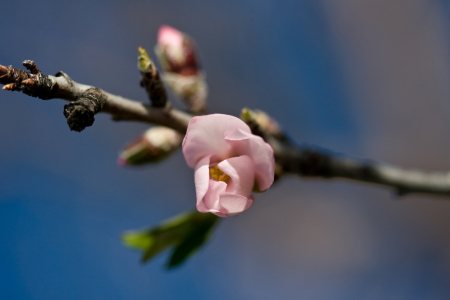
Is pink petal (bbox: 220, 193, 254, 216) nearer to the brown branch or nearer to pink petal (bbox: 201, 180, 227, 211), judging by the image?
pink petal (bbox: 201, 180, 227, 211)

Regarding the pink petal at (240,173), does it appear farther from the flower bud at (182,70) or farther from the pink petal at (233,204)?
the flower bud at (182,70)

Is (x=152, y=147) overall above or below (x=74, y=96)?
below

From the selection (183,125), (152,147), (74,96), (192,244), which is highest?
(74,96)

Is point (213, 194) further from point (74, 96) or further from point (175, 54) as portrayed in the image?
point (175, 54)

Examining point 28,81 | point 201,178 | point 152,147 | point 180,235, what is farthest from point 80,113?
point 180,235

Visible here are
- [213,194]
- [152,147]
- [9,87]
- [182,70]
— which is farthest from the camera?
[182,70]

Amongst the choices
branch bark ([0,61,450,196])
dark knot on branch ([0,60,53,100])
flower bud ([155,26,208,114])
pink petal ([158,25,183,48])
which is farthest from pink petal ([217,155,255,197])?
pink petal ([158,25,183,48])

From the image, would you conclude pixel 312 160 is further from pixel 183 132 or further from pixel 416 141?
pixel 416 141
